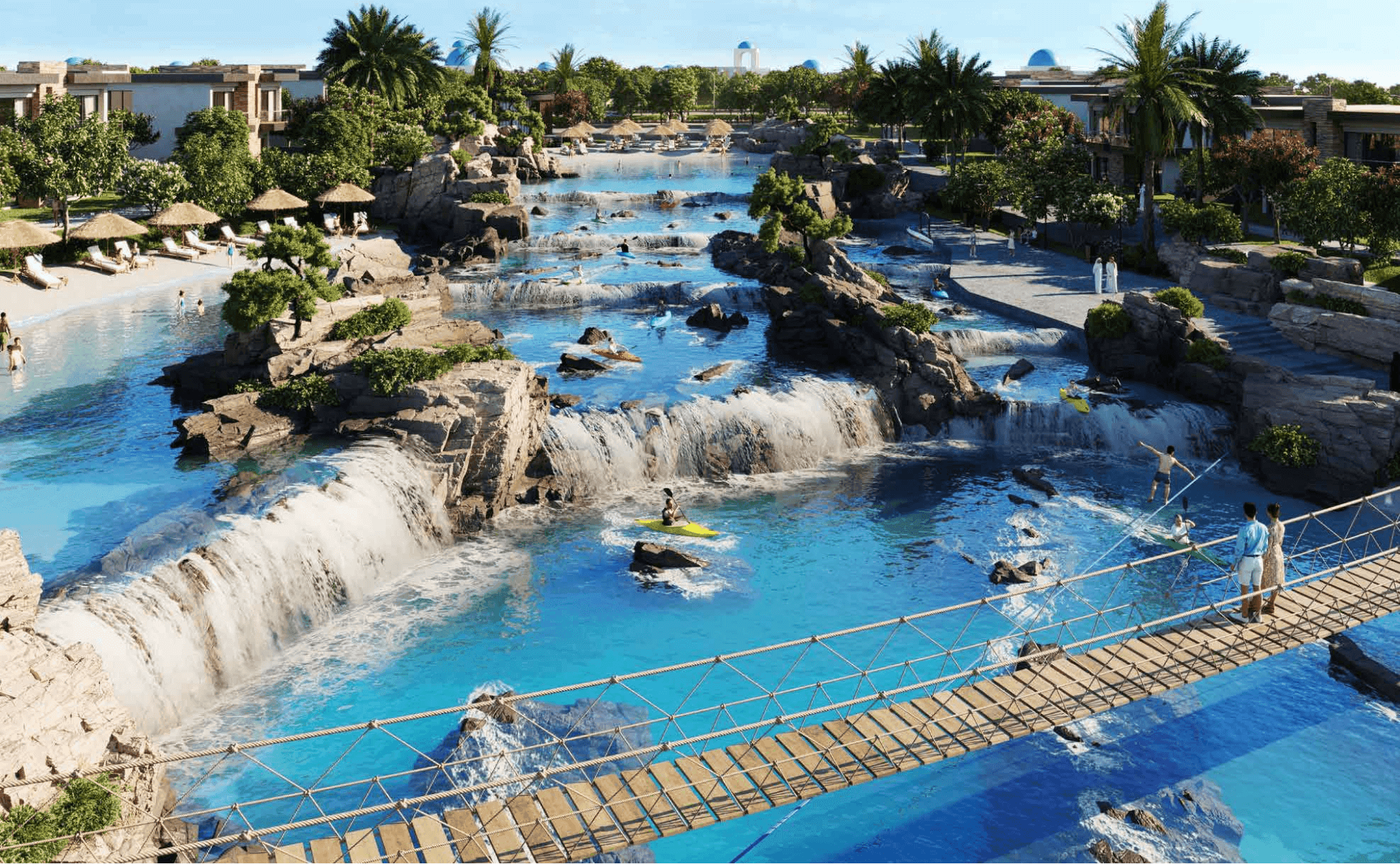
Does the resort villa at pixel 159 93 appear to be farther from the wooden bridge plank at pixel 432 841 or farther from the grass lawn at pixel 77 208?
the wooden bridge plank at pixel 432 841

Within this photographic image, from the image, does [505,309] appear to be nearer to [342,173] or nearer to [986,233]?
[342,173]

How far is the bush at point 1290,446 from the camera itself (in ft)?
120

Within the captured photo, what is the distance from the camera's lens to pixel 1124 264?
59594mm

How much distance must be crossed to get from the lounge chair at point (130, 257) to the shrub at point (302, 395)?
94.1ft

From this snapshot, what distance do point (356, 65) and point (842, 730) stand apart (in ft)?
285

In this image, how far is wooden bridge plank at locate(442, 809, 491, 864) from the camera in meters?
15.9

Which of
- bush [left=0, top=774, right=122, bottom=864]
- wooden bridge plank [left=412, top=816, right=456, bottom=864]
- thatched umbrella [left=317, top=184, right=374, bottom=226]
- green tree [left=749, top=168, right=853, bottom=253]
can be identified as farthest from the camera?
thatched umbrella [left=317, top=184, right=374, bottom=226]

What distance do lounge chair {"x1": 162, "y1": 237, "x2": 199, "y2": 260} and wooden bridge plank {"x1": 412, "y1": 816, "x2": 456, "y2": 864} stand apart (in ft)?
179

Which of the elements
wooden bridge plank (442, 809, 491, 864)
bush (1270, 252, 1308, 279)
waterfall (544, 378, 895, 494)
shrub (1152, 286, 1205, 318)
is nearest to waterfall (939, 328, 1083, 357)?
shrub (1152, 286, 1205, 318)

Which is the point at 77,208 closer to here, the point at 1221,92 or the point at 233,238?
the point at 233,238

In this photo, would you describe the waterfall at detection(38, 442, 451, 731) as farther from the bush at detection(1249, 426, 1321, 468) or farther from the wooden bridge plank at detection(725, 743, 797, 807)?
the bush at detection(1249, 426, 1321, 468)

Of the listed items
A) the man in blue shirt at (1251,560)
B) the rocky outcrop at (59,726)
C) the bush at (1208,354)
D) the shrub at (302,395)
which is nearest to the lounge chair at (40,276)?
the shrub at (302,395)

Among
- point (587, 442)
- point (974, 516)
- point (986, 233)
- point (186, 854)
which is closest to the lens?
point (186, 854)

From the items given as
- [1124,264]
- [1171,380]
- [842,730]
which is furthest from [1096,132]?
Answer: [842,730]
